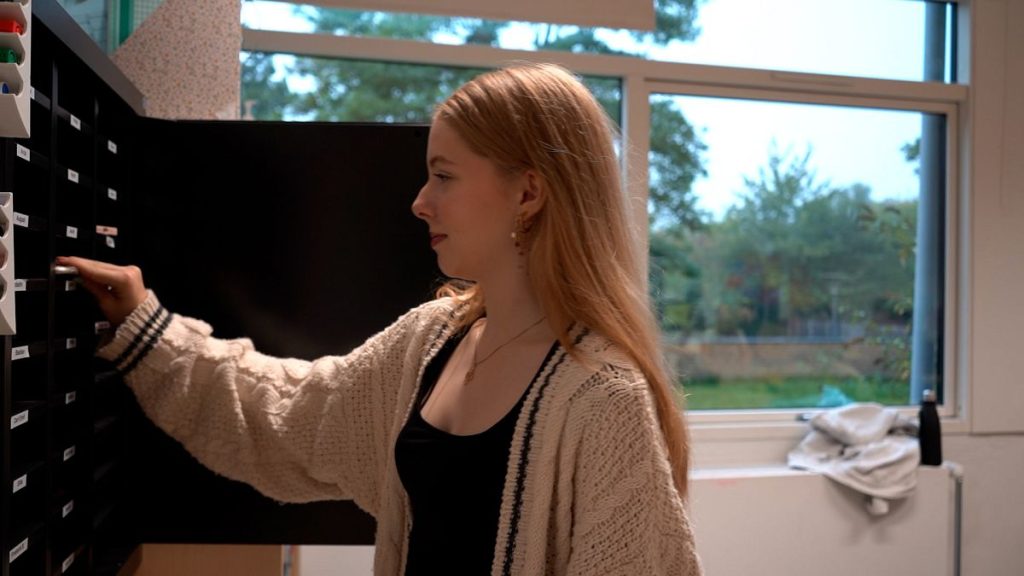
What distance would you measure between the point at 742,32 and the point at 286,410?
235 centimetres

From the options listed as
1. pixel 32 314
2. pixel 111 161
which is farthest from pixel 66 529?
pixel 111 161

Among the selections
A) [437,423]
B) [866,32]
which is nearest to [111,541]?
[437,423]

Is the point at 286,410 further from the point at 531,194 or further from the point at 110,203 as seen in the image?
the point at 531,194

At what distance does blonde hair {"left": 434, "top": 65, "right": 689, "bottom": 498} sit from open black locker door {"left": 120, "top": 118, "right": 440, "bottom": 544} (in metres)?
0.39

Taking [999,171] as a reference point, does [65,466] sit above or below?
below

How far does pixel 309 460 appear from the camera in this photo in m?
1.32

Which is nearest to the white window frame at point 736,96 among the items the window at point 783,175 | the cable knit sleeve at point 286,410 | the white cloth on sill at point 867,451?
the window at point 783,175

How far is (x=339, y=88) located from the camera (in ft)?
8.72

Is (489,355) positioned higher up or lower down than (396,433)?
higher up

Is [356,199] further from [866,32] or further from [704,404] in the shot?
[866,32]

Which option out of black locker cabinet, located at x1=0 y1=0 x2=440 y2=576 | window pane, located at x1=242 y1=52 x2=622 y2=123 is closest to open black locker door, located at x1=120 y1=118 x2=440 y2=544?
black locker cabinet, located at x1=0 y1=0 x2=440 y2=576

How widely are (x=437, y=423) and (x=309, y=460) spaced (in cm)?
28

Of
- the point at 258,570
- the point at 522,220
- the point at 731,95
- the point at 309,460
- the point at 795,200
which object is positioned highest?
the point at 731,95

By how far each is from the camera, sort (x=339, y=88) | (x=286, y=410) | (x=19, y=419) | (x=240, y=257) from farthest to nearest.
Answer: (x=339, y=88) < (x=240, y=257) < (x=286, y=410) < (x=19, y=419)
